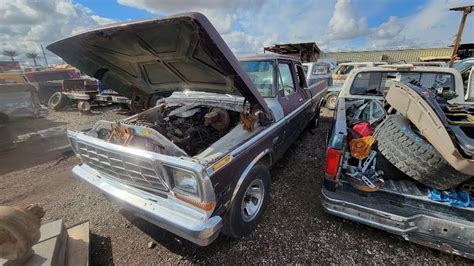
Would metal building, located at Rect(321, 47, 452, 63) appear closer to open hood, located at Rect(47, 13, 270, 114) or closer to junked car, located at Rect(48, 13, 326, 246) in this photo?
junked car, located at Rect(48, 13, 326, 246)

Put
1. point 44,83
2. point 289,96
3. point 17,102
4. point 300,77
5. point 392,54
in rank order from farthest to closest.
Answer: point 392,54, point 44,83, point 17,102, point 300,77, point 289,96

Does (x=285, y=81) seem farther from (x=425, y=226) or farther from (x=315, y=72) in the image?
(x=315, y=72)

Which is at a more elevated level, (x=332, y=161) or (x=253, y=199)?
(x=332, y=161)

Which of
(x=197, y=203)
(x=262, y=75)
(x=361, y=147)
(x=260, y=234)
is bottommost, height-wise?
(x=260, y=234)

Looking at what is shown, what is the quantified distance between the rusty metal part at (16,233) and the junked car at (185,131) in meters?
0.63

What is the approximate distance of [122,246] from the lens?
2.48 m

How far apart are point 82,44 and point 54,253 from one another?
2175 millimetres

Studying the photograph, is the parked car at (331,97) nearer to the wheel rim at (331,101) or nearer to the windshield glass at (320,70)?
the wheel rim at (331,101)

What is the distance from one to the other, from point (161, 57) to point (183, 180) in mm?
1491

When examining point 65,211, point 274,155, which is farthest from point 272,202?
point 65,211

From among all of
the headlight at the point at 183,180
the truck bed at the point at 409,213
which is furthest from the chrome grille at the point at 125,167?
the truck bed at the point at 409,213

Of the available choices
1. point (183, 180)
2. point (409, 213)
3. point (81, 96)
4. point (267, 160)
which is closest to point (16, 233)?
point (183, 180)

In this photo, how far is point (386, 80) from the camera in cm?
446

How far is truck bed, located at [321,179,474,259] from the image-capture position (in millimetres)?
1882
